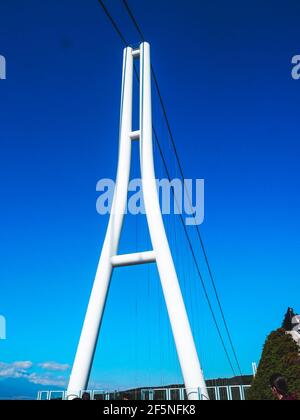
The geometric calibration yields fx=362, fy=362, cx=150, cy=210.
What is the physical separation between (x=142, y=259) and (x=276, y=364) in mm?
14892

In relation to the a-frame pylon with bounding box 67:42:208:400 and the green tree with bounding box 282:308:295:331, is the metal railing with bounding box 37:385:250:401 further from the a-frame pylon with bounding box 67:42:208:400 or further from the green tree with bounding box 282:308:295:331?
the green tree with bounding box 282:308:295:331

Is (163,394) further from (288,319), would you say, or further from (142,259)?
(288,319)

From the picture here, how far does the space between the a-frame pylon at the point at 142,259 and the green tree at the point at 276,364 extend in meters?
13.3

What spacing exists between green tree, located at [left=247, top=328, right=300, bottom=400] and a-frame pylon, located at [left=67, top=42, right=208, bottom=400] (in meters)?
13.3

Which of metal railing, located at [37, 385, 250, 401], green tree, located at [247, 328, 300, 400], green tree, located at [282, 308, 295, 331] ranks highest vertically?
green tree, located at [282, 308, 295, 331]

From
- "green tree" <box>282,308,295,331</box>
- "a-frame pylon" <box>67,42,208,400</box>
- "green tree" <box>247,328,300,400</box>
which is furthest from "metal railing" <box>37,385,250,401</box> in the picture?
"green tree" <box>282,308,295,331</box>

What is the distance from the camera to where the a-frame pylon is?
30.1 feet

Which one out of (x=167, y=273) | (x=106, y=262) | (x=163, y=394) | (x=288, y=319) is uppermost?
(x=288, y=319)

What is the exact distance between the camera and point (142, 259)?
10836 millimetres

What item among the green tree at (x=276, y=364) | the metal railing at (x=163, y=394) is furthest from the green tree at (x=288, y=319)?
the metal railing at (x=163, y=394)

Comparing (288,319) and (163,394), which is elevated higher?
(288,319)

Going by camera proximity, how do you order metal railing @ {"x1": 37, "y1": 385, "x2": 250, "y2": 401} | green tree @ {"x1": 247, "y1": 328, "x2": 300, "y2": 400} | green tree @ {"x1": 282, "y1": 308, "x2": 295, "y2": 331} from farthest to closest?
green tree @ {"x1": 282, "y1": 308, "x2": 295, "y2": 331}
green tree @ {"x1": 247, "y1": 328, "x2": 300, "y2": 400}
metal railing @ {"x1": 37, "y1": 385, "x2": 250, "y2": 401}

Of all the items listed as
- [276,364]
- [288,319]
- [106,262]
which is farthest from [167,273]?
[288,319]
